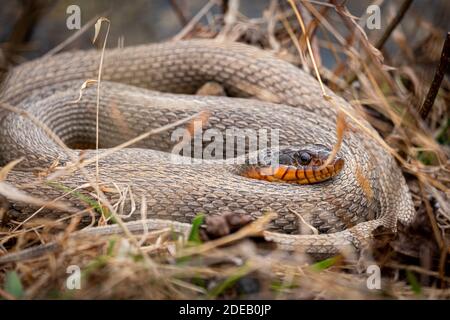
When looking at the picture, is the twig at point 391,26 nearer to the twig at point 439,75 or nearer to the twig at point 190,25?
the twig at point 439,75

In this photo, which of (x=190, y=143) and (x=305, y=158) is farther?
(x=190, y=143)

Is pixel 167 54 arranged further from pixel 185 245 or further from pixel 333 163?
pixel 185 245

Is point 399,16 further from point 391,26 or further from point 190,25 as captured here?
point 190,25

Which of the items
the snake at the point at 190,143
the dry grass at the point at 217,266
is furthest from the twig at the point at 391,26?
the dry grass at the point at 217,266

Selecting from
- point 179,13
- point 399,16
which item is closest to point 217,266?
point 399,16

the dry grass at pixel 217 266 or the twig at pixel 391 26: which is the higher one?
the twig at pixel 391 26

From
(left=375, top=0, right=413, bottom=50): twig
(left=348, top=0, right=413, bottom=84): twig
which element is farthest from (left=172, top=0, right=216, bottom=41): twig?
(left=375, top=0, right=413, bottom=50): twig
